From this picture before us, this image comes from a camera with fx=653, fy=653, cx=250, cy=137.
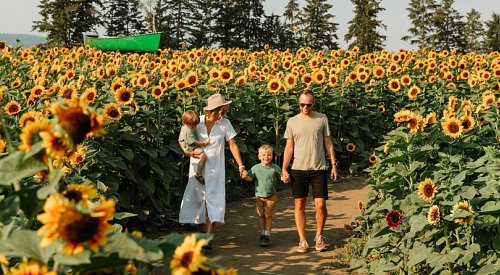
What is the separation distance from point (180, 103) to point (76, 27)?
129 feet

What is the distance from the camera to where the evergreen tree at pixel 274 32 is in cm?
5100

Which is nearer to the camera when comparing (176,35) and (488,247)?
(488,247)

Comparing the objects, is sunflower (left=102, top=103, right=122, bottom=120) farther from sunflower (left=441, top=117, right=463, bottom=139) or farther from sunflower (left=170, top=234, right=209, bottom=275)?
sunflower (left=170, top=234, right=209, bottom=275)

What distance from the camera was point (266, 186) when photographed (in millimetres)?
7047

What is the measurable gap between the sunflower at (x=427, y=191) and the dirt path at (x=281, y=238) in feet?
5.41

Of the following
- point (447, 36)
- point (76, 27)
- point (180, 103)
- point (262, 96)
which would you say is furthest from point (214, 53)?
point (447, 36)

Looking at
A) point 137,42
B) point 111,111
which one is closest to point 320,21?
point 137,42

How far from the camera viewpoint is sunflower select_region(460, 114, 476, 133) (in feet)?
18.4

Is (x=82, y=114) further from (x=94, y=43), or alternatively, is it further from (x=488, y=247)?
(x=94, y=43)

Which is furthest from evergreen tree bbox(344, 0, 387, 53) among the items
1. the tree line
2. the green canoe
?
the green canoe

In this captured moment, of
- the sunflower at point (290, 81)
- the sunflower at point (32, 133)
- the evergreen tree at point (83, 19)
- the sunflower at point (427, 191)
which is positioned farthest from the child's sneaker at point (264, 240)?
the evergreen tree at point (83, 19)

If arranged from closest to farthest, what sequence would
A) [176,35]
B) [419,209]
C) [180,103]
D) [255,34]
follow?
[419,209]
[180,103]
[255,34]
[176,35]

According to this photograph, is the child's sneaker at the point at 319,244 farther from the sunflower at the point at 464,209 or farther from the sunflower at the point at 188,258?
the sunflower at the point at 188,258

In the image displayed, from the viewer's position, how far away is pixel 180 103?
867 centimetres
